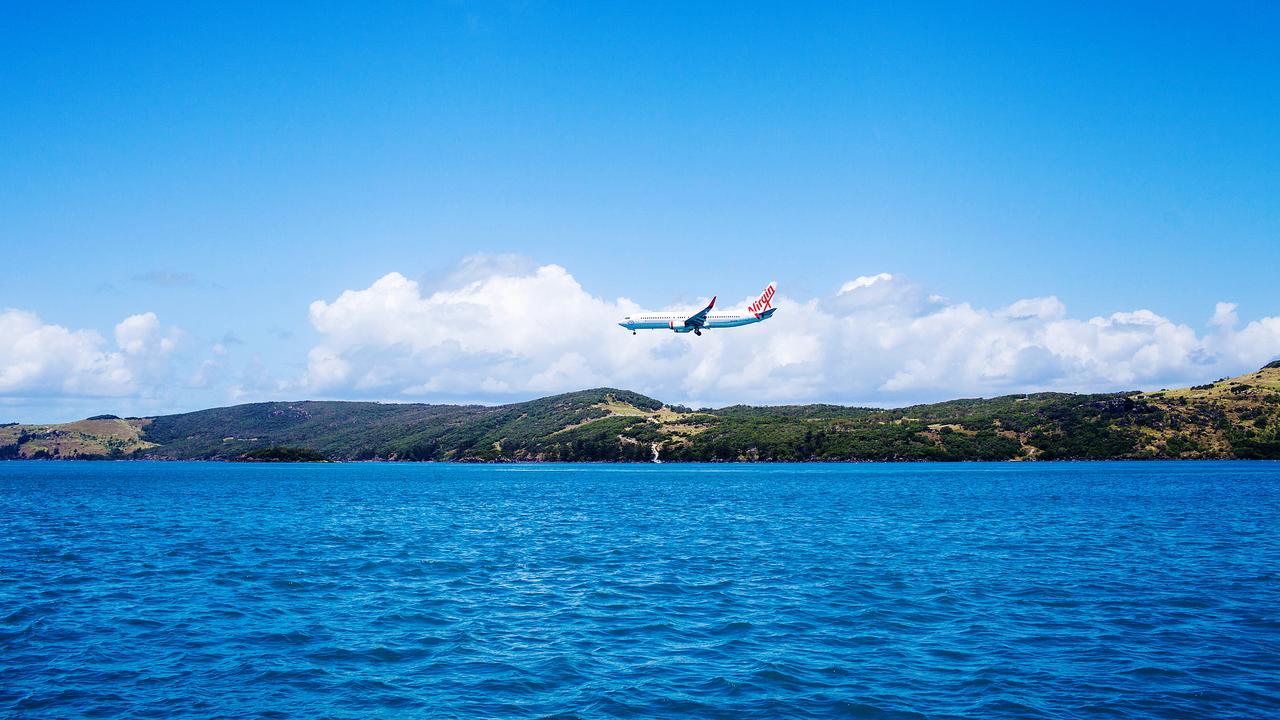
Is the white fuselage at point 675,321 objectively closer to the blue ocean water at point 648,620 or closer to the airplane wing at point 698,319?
the airplane wing at point 698,319

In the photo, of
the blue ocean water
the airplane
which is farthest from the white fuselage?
the blue ocean water

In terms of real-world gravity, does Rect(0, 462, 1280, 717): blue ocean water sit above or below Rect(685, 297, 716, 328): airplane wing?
below

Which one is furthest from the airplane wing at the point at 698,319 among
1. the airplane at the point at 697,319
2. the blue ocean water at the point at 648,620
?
the blue ocean water at the point at 648,620

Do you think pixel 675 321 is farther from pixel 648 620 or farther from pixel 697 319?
pixel 648 620

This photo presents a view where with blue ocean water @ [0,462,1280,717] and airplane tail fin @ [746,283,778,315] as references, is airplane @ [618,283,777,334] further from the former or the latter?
blue ocean water @ [0,462,1280,717]

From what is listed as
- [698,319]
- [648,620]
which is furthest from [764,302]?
[648,620]

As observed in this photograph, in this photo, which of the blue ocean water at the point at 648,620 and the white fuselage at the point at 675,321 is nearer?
the blue ocean water at the point at 648,620

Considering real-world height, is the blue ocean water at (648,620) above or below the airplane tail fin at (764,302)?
below
